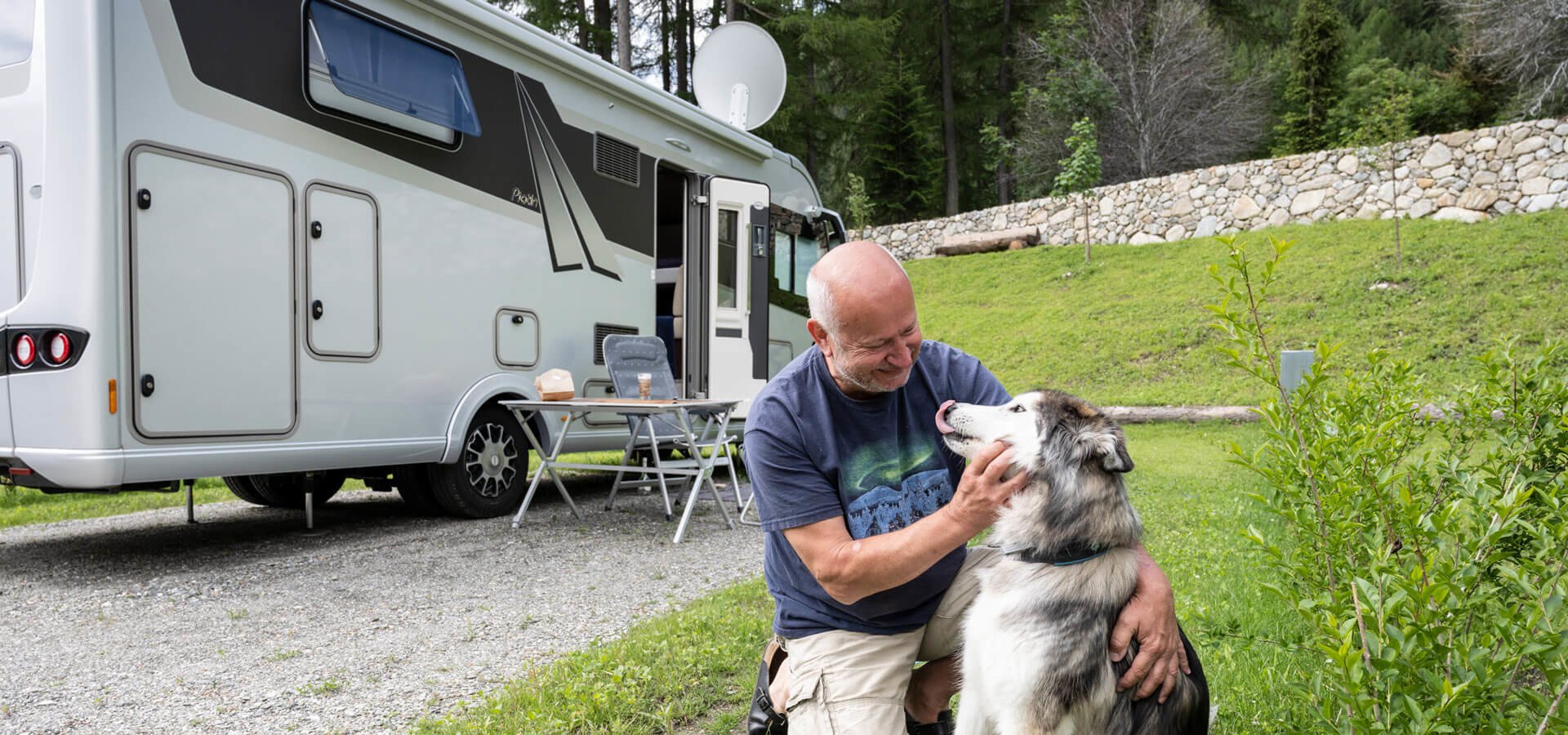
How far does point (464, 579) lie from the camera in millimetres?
4832

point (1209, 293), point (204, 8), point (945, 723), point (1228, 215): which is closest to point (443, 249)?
point (204, 8)

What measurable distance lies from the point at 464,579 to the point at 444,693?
64.7 inches

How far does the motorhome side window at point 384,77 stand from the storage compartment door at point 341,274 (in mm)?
533

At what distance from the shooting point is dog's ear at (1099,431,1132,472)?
196cm

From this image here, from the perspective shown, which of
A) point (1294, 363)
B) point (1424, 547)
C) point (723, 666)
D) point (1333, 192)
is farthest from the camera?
point (1333, 192)

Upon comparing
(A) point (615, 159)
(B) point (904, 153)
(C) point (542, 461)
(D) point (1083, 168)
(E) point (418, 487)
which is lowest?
(E) point (418, 487)

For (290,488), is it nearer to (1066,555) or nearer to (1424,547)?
(1066,555)

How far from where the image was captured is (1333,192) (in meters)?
16.3

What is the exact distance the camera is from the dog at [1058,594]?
1.94 m

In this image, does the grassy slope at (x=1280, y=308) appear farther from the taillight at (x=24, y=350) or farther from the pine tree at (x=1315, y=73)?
the taillight at (x=24, y=350)

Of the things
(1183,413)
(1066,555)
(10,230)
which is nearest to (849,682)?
(1066,555)

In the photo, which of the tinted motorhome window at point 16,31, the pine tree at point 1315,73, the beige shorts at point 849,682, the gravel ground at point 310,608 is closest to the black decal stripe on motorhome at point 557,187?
the gravel ground at point 310,608

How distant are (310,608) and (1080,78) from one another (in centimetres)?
2309

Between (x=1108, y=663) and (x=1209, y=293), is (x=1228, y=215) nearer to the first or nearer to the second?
(x=1209, y=293)
